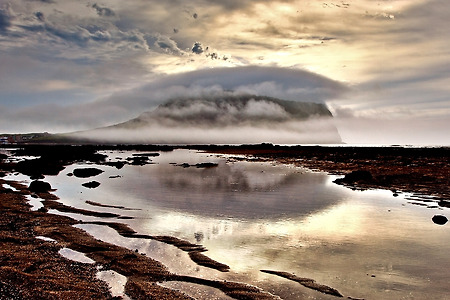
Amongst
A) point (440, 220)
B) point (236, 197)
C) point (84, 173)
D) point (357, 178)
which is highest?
point (357, 178)

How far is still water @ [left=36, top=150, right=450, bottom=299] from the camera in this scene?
1202 cm

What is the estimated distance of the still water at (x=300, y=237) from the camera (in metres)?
12.0

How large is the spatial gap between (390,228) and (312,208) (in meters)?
7.04

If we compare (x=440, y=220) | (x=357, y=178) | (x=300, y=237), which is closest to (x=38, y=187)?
(x=300, y=237)

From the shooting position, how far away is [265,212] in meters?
24.4

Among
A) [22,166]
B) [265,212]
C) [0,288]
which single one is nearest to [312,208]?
[265,212]

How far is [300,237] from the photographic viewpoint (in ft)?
57.8

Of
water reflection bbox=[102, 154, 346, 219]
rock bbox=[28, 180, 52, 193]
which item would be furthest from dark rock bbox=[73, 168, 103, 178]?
rock bbox=[28, 180, 52, 193]

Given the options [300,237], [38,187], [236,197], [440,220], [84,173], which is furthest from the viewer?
[84,173]

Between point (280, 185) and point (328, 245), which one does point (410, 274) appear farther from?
point (280, 185)

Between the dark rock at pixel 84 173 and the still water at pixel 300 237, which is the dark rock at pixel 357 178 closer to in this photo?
the still water at pixel 300 237

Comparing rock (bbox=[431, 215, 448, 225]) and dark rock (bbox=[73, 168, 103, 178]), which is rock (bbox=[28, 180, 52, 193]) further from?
rock (bbox=[431, 215, 448, 225])

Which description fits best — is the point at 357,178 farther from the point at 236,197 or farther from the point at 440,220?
the point at 440,220

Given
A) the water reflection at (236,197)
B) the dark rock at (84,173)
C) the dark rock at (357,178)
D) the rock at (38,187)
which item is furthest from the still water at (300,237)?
the dark rock at (84,173)
